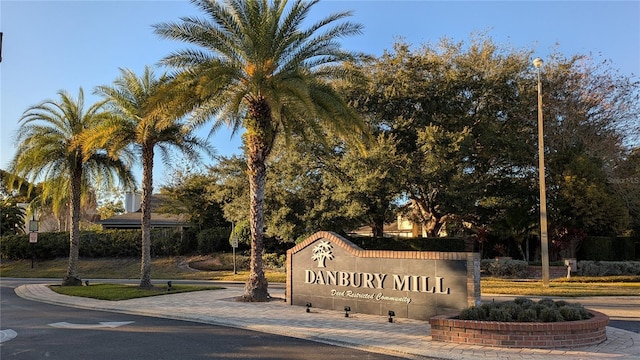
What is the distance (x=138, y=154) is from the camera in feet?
75.7

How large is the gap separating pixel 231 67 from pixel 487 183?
20.7m

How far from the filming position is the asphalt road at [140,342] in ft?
29.8

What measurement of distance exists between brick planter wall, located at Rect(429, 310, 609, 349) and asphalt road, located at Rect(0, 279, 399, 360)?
1.70m

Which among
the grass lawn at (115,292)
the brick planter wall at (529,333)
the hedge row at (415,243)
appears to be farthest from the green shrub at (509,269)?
the brick planter wall at (529,333)

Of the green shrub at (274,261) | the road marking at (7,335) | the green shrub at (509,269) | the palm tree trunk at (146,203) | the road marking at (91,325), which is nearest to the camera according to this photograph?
the road marking at (7,335)

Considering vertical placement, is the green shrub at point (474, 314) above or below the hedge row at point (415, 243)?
below

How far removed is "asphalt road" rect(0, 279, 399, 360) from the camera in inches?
358

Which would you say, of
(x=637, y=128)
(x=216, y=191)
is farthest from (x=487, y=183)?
(x=216, y=191)

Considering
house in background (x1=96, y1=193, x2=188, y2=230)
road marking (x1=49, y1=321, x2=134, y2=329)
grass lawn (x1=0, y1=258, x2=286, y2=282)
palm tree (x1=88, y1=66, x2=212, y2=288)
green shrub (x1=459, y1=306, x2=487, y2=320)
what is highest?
palm tree (x1=88, y1=66, x2=212, y2=288)

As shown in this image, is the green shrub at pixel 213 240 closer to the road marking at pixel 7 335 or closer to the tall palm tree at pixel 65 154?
the tall palm tree at pixel 65 154

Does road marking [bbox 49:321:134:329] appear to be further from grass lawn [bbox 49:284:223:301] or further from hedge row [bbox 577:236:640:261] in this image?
hedge row [bbox 577:236:640:261]

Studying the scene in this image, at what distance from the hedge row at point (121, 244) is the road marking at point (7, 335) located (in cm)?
2863

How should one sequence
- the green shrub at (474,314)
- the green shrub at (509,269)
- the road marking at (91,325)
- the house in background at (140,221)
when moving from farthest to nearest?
the house in background at (140,221), the green shrub at (509,269), the road marking at (91,325), the green shrub at (474,314)

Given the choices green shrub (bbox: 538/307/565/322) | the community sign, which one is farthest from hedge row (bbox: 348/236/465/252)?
green shrub (bbox: 538/307/565/322)
